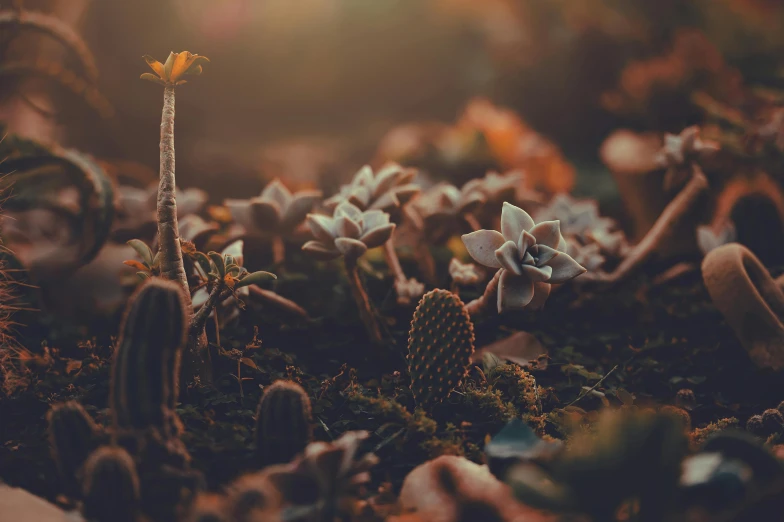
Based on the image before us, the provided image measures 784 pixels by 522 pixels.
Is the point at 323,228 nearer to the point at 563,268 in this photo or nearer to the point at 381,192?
the point at 381,192

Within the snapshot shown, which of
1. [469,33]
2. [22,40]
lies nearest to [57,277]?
[22,40]

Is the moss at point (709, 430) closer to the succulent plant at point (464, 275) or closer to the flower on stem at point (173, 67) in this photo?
the succulent plant at point (464, 275)

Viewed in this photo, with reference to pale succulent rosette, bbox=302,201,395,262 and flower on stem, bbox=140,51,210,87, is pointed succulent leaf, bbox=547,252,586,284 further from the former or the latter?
flower on stem, bbox=140,51,210,87

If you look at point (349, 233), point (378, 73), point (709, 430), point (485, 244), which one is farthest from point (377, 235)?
point (378, 73)

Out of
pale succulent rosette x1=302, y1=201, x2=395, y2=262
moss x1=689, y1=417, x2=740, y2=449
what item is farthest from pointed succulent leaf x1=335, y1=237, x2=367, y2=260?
moss x1=689, y1=417, x2=740, y2=449

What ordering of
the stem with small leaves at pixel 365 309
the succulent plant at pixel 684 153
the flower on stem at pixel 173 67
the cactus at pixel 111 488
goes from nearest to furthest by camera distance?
the cactus at pixel 111 488 → the flower on stem at pixel 173 67 → the stem with small leaves at pixel 365 309 → the succulent plant at pixel 684 153

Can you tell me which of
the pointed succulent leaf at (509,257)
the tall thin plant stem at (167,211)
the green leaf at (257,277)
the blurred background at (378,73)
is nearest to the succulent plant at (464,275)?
the pointed succulent leaf at (509,257)
